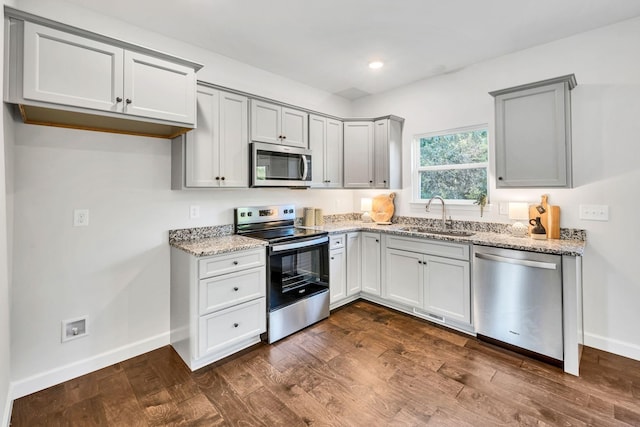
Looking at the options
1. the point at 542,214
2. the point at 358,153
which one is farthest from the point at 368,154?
the point at 542,214

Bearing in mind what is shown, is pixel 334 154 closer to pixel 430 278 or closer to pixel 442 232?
pixel 442 232

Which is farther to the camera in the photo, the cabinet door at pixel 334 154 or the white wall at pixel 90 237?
the cabinet door at pixel 334 154

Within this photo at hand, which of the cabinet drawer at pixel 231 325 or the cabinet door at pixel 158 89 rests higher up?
the cabinet door at pixel 158 89

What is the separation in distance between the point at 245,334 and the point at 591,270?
2967 mm

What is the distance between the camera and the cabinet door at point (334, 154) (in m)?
3.58

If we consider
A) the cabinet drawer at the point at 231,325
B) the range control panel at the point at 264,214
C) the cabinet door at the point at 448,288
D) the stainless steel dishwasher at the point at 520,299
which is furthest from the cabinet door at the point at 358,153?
the cabinet drawer at the point at 231,325

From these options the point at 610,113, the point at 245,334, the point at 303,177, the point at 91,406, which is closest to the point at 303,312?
the point at 245,334

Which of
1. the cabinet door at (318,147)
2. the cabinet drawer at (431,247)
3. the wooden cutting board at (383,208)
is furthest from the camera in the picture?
the wooden cutting board at (383,208)

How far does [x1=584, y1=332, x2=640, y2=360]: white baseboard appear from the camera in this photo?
2.35 m

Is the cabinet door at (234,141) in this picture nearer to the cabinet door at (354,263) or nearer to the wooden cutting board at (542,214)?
the cabinet door at (354,263)

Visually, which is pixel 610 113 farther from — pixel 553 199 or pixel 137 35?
pixel 137 35

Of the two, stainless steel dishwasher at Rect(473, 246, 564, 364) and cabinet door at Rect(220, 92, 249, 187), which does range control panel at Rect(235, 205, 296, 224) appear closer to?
cabinet door at Rect(220, 92, 249, 187)

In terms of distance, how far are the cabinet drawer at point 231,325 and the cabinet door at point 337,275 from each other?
2.88ft

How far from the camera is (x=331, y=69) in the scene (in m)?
3.27
